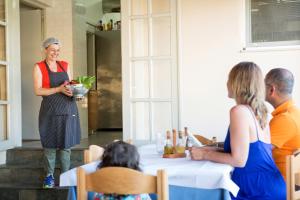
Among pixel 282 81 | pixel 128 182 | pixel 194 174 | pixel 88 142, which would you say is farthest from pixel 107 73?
pixel 128 182

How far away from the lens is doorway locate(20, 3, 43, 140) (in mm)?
6219

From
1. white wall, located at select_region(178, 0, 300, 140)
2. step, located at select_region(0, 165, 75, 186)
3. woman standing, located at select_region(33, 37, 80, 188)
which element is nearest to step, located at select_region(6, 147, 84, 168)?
step, located at select_region(0, 165, 75, 186)

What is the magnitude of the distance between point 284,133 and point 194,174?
0.69 m

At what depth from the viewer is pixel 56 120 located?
3.96 meters

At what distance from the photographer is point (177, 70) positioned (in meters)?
4.79

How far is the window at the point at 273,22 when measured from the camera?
450 centimetres

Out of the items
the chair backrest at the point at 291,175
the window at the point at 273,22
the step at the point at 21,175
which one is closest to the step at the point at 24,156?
the step at the point at 21,175

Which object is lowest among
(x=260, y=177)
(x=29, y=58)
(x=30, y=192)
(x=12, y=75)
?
(x=30, y=192)

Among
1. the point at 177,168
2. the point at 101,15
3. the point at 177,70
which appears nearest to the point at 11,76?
the point at 177,70

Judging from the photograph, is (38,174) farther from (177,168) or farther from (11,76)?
(177,168)

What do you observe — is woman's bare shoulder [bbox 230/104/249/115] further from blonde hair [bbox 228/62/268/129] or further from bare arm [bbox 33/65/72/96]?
bare arm [bbox 33/65/72/96]

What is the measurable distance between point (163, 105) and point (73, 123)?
Result: 1.27m

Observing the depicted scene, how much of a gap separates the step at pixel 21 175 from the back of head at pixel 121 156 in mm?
2904

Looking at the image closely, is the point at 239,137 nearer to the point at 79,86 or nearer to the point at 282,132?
the point at 282,132
